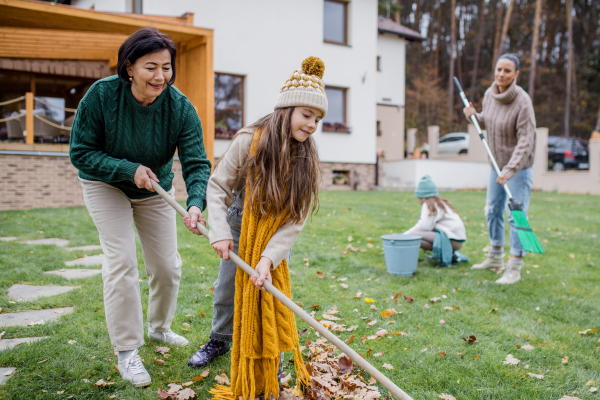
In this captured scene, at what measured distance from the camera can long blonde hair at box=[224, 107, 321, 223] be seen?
219cm

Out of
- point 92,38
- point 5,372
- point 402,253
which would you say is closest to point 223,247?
point 5,372

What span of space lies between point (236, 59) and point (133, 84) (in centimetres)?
1102

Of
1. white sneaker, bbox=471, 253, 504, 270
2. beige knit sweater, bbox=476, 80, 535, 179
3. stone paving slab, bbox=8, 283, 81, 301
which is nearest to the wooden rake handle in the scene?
stone paving slab, bbox=8, 283, 81, 301

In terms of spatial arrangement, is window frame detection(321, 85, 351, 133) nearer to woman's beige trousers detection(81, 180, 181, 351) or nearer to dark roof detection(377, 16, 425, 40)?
dark roof detection(377, 16, 425, 40)

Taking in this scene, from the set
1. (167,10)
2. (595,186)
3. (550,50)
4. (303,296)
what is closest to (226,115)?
(167,10)

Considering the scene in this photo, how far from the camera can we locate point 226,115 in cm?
1319

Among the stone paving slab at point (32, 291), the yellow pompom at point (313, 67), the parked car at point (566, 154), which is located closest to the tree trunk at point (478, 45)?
the parked car at point (566, 154)

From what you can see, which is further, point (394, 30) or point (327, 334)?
point (394, 30)

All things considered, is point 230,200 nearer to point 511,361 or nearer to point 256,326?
point 256,326

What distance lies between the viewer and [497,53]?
25641 millimetres

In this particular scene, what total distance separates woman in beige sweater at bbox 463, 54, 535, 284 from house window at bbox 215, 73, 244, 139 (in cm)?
907

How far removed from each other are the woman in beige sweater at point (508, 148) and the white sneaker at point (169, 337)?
10.5ft

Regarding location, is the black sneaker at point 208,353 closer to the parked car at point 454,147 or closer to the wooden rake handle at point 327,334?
the wooden rake handle at point 327,334

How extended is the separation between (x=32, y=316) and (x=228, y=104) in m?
10.6
